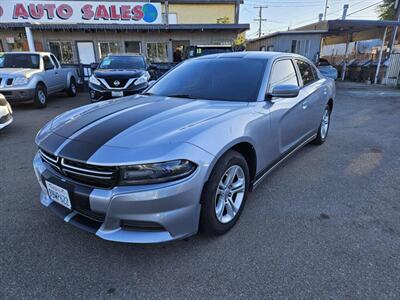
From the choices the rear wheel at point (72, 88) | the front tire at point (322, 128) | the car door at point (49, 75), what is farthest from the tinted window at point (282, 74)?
the rear wheel at point (72, 88)

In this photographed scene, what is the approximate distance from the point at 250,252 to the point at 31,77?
8789 mm

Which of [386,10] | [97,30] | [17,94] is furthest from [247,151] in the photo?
[386,10]

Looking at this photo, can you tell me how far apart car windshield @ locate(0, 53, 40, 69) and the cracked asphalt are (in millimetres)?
7082

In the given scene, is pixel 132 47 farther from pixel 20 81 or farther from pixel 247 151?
pixel 247 151

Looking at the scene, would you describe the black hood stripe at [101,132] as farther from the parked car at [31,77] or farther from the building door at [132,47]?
the building door at [132,47]

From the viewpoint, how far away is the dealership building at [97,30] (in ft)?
47.4

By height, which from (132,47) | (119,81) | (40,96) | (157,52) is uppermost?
(132,47)

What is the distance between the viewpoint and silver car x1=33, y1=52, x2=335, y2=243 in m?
1.90

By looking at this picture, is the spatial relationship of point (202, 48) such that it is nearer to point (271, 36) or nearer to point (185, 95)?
point (185, 95)

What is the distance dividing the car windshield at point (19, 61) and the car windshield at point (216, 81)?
7.67 metres

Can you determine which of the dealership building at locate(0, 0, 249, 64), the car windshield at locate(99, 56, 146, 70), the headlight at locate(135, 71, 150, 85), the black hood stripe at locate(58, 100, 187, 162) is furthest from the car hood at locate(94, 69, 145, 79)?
the dealership building at locate(0, 0, 249, 64)

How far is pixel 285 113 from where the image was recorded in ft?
10.4

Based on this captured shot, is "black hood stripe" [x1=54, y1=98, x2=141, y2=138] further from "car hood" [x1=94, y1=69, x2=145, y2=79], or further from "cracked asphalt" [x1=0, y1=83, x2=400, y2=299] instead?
"car hood" [x1=94, y1=69, x2=145, y2=79]

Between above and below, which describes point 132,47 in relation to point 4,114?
above
